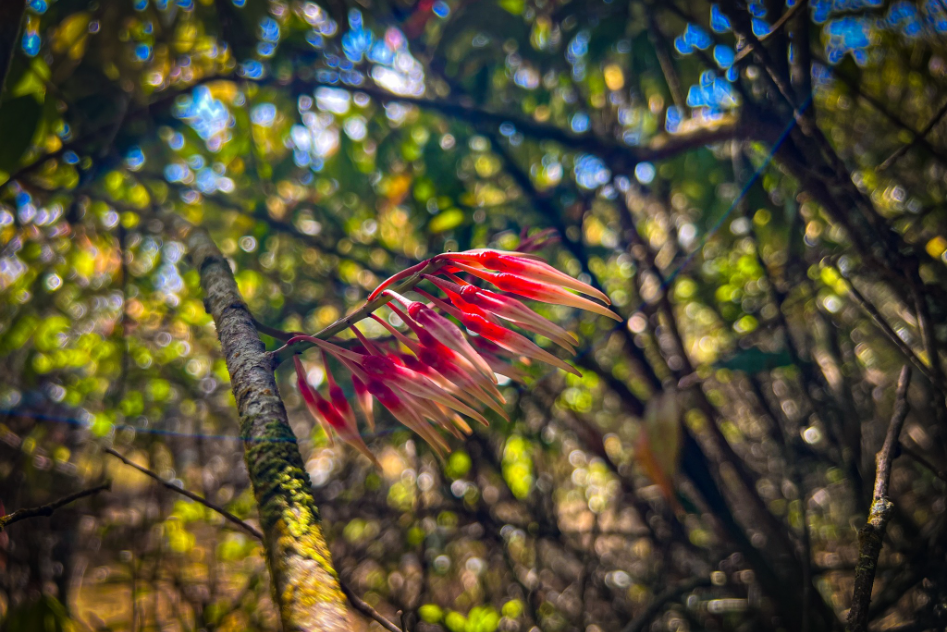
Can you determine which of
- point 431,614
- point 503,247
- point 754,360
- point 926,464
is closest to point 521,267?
point 926,464

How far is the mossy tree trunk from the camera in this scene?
47 centimetres

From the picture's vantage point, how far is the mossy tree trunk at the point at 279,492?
1.55 feet

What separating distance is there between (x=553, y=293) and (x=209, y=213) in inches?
77.6

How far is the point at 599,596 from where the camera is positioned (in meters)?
2.19

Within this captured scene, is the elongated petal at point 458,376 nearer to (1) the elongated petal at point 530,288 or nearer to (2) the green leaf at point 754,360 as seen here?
(1) the elongated petal at point 530,288

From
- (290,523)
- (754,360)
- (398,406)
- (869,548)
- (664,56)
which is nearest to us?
(290,523)

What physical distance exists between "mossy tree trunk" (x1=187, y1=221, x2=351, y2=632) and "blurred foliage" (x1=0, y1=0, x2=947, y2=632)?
93 cm

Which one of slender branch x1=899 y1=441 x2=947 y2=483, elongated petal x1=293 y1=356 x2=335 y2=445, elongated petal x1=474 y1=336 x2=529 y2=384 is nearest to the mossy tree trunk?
elongated petal x1=293 y1=356 x2=335 y2=445

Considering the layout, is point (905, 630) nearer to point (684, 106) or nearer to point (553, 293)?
point (553, 293)

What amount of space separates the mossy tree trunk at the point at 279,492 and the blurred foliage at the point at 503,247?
3.06ft

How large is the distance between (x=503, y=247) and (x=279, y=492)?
156cm

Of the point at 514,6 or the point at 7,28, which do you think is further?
the point at 514,6

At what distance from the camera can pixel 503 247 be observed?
2031 millimetres

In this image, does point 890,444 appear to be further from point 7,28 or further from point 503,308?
point 7,28
